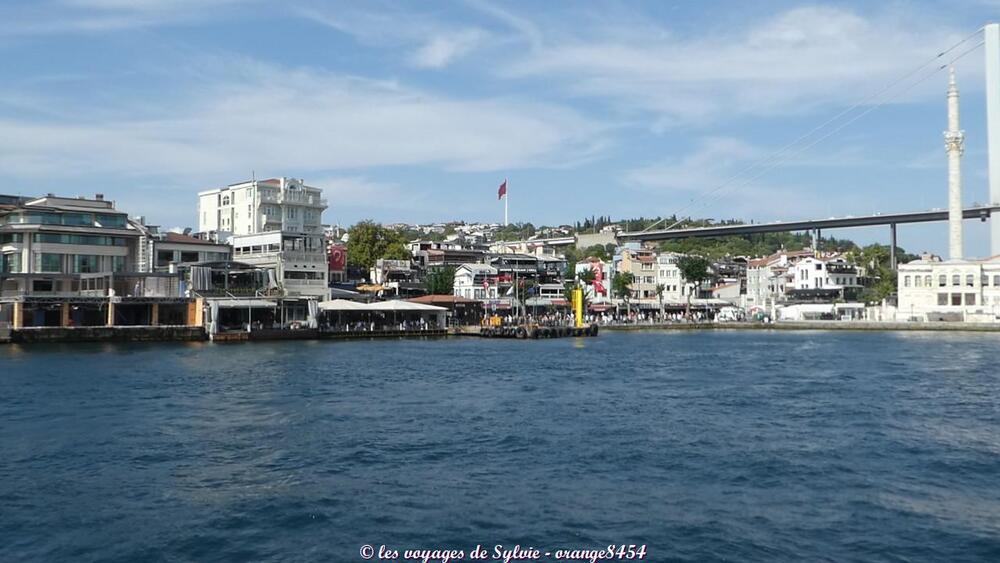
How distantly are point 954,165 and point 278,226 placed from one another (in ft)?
185

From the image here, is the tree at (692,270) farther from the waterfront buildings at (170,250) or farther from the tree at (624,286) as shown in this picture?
the waterfront buildings at (170,250)

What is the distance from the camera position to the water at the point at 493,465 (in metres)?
10.2

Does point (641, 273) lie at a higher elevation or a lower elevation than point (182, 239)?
lower

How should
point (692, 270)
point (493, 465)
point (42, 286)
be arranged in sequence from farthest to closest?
1. point (692, 270)
2. point (42, 286)
3. point (493, 465)

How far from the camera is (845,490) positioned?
12.4 m

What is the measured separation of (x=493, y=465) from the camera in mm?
13758

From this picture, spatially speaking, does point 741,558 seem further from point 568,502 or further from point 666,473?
point 666,473

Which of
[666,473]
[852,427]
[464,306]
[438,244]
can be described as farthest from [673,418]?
[438,244]

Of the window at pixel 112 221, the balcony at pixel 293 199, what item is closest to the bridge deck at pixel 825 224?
the balcony at pixel 293 199

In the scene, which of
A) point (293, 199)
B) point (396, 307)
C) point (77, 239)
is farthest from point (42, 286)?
point (293, 199)

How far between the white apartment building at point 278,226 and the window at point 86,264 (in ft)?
26.9

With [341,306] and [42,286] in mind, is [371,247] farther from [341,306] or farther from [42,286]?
[42,286]

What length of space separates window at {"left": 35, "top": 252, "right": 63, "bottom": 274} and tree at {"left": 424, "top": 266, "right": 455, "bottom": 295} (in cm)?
2831

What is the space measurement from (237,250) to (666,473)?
45872mm
